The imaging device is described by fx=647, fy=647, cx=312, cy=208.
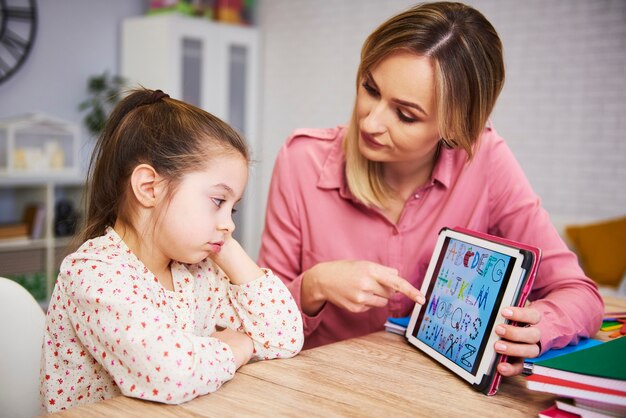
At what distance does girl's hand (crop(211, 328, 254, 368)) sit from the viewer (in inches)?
45.1

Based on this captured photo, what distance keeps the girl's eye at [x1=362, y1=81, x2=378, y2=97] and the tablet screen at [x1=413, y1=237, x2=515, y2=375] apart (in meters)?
0.38

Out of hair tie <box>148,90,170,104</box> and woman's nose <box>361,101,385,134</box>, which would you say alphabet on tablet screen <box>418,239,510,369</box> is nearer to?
woman's nose <box>361,101,385,134</box>

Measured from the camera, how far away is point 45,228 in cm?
462

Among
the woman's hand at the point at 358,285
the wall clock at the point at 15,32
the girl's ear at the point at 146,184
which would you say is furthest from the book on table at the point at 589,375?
the wall clock at the point at 15,32

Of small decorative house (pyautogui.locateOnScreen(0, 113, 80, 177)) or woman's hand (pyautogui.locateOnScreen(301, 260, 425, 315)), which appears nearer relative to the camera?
woman's hand (pyautogui.locateOnScreen(301, 260, 425, 315))

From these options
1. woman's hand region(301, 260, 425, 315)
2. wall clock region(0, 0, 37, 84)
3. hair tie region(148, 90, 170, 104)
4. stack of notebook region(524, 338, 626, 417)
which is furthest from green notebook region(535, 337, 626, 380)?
wall clock region(0, 0, 37, 84)

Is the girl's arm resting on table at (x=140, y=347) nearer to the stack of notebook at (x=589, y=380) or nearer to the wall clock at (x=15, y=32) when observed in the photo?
the stack of notebook at (x=589, y=380)

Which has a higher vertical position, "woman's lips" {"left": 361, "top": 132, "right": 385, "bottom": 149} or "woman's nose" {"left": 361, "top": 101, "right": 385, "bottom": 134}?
"woman's nose" {"left": 361, "top": 101, "right": 385, "bottom": 134}

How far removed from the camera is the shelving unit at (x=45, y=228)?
438 cm

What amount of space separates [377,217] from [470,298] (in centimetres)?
50

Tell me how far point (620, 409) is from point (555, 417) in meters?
0.09

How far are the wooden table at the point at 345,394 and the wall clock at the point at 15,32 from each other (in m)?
4.30

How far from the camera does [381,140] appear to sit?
4.86 feet

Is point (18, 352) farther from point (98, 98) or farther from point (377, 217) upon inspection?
point (98, 98)
